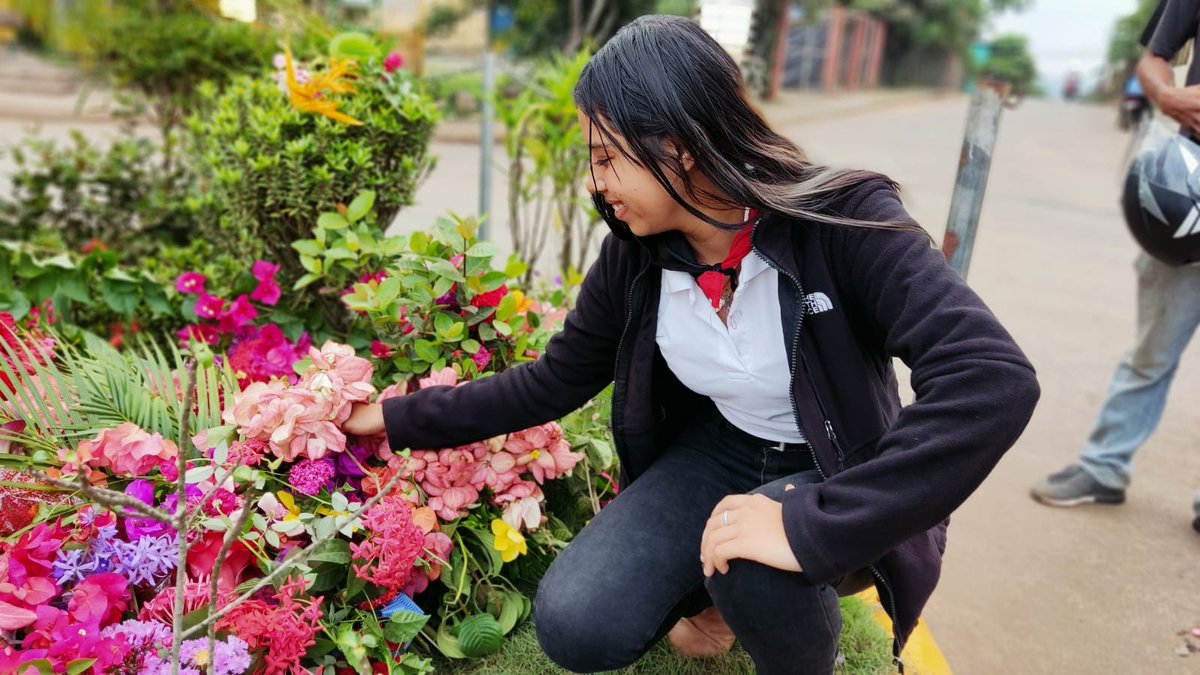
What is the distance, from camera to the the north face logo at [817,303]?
1595 millimetres

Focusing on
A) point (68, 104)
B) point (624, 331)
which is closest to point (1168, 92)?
point (624, 331)

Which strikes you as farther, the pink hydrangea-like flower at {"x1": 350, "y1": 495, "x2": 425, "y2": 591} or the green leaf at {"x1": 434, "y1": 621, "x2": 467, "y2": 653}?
the green leaf at {"x1": 434, "y1": 621, "x2": 467, "y2": 653}

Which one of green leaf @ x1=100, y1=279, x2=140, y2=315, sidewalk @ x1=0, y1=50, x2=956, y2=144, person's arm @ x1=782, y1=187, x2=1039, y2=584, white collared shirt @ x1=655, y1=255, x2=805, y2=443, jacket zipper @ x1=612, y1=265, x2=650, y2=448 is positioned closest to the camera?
person's arm @ x1=782, y1=187, x2=1039, y2=584

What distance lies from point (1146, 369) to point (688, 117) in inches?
85.7

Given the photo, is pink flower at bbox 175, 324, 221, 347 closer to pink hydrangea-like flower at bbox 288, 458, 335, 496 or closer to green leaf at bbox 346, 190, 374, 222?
green leaf at bbox 346, 190, 374, 222

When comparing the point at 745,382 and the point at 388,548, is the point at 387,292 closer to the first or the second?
the point at 388,548

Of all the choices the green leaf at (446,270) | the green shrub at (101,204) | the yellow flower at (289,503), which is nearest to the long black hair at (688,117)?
the green leaf at (446,270)

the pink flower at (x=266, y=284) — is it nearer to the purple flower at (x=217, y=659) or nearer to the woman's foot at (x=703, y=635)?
the purple flower at (x=217, y=659)

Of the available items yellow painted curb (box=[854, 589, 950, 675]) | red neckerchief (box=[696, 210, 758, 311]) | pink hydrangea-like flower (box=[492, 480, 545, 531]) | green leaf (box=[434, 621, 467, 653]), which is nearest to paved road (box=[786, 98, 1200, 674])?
yellow painted curb (box=[854, 589, 950, 675])

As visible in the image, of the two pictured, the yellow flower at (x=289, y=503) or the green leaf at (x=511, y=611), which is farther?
the green leaf at (x=511, y=611)

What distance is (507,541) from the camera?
195cm

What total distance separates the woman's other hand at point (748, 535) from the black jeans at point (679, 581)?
0.04 metres

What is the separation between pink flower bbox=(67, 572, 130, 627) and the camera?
5.33 ft

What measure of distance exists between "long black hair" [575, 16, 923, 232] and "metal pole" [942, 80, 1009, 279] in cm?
63
